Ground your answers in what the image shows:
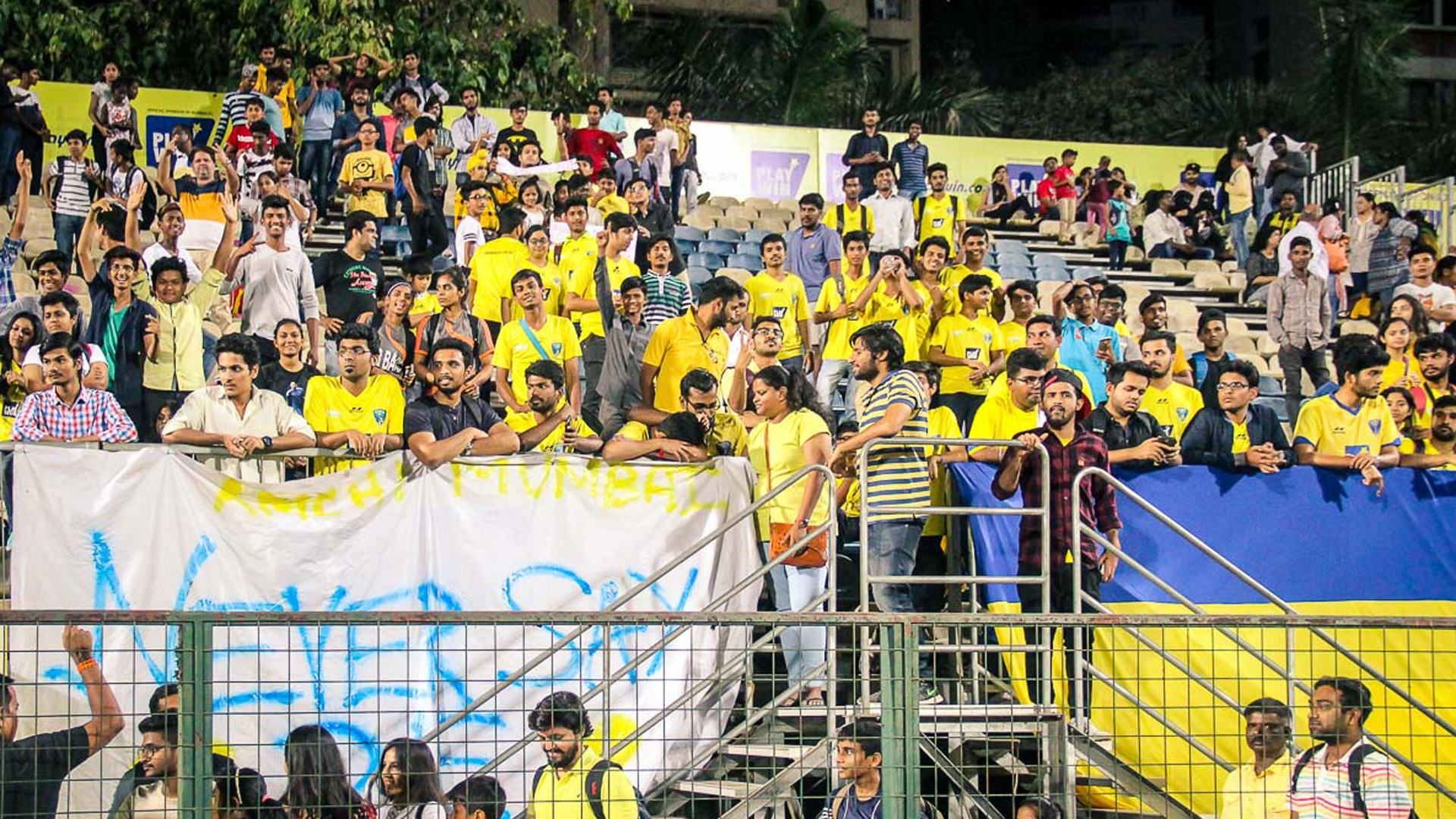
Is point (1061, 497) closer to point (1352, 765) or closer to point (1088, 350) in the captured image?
point (1352, 765)

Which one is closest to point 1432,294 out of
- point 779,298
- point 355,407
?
point 779,298

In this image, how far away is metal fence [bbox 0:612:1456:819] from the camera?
589 centimetres

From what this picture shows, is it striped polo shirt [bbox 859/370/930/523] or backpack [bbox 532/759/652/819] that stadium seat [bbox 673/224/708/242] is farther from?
backpack [bbox 532/759/652/819]

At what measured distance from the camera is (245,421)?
946 centimetres

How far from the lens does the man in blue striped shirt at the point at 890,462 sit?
904 cm

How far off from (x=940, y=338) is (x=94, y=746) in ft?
26.5

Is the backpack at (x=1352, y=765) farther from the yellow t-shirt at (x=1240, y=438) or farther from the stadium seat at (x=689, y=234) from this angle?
the stadium seat at (x=689, y=234)

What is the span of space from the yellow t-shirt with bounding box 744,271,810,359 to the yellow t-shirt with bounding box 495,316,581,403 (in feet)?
6.92

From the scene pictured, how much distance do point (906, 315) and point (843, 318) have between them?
0.63m

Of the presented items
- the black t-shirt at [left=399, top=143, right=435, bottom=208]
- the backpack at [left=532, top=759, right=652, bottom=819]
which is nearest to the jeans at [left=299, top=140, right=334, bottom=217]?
the black t-shirt at [left=399, top=143, right=435, bottom=208]

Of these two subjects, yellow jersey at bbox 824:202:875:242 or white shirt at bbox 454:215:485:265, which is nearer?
white shirt at bbox 454:215:485:265

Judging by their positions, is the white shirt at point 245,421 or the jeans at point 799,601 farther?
the white shirt at point 245,421

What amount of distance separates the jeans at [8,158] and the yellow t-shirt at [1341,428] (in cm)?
1156

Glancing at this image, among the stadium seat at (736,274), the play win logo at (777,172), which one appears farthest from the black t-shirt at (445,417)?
the play win logo at (777,172)
